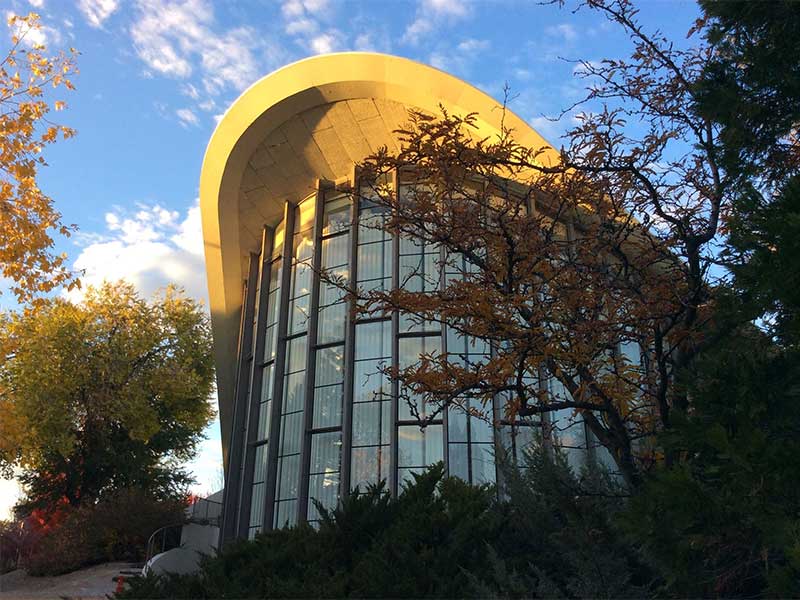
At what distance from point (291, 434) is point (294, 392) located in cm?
117

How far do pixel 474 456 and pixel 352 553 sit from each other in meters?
9.96

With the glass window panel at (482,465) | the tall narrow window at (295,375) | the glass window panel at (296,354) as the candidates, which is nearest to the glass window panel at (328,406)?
the tall narrow window at (295,375)

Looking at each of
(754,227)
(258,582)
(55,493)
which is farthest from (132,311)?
(754,227)

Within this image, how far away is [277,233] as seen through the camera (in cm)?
2177

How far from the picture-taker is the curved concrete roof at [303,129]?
17.0 m

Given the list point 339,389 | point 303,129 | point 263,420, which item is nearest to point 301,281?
point 339,389

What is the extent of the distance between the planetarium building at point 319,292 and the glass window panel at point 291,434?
0.15ft

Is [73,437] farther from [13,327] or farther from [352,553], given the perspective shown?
[352,553]

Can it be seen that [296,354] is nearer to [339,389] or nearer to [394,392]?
[339,389]

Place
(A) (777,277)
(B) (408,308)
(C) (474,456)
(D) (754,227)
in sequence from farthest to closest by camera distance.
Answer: (C) (474,456) < (B) (408,308) < (D) (754,227) < (A) (777,277)

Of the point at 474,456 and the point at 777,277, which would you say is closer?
the point at 777,277

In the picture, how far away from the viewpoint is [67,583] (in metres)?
17.9

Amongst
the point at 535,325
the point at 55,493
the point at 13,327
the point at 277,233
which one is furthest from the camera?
the point at 55,493

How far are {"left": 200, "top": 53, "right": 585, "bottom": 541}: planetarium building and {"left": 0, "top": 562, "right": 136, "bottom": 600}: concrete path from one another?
11.2 ft
